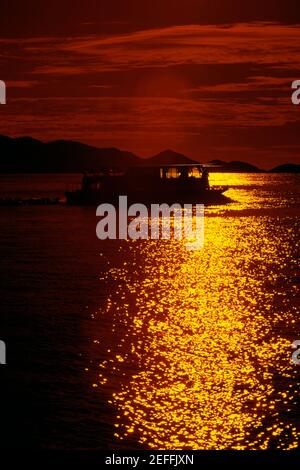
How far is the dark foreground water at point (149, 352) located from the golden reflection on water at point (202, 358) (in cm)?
5

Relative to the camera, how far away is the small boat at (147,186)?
98.2 meters

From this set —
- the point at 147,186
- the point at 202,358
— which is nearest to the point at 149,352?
the point at 202,358

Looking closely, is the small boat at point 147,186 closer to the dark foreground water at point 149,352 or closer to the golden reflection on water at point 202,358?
the dark foreground water at point 149,352

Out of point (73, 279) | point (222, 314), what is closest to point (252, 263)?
point (73, 279)

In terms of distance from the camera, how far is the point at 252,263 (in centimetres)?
4747

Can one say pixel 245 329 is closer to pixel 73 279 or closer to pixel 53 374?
pixel 53 374

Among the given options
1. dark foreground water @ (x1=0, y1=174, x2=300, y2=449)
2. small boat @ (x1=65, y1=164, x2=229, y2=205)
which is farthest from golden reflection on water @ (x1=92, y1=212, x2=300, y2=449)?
small boat @ (x1=65, y1=164, x2=229, y2=205)

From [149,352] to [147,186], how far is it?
75.1 metres

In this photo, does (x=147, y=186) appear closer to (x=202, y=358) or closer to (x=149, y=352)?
(x=149, y=352)

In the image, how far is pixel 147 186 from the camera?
99.1 m

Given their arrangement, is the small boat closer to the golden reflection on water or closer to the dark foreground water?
the dark foreground water

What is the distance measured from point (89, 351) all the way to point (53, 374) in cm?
246

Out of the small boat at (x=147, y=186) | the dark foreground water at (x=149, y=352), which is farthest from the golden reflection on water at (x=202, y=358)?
the small boat at (x=147, y=186)
